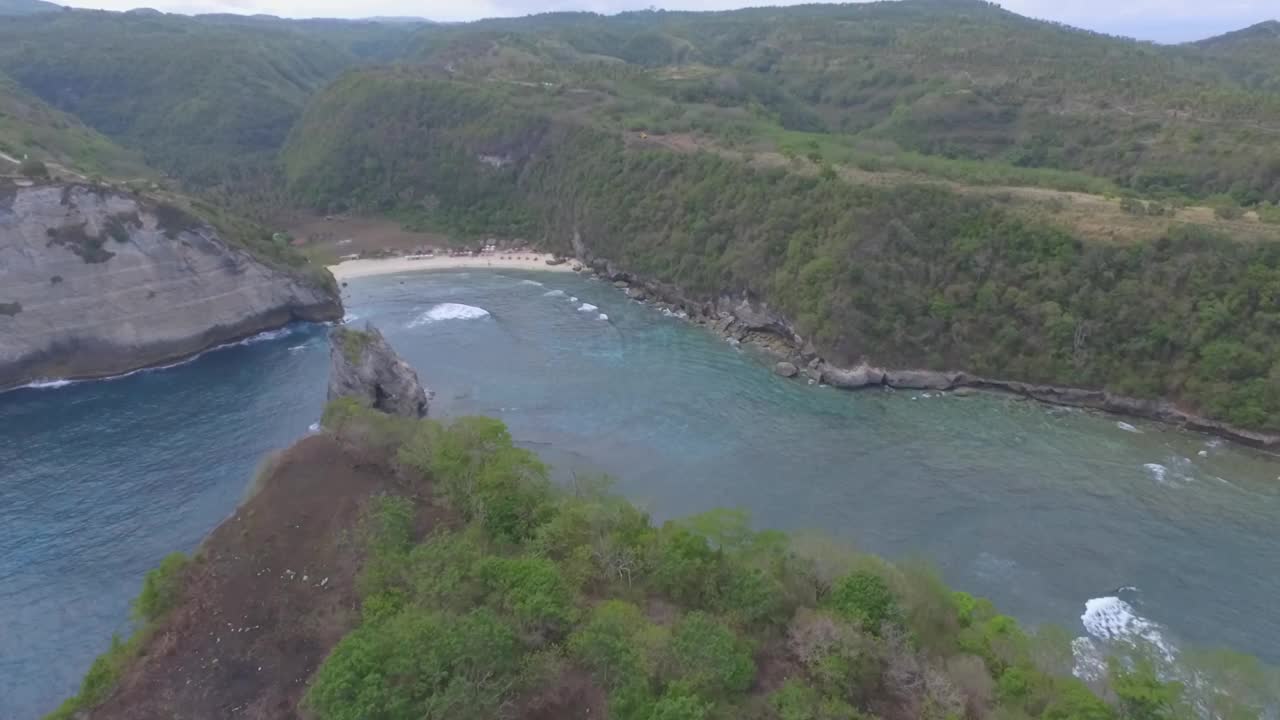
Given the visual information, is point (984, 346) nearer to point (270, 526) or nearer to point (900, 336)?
point (900, 336)

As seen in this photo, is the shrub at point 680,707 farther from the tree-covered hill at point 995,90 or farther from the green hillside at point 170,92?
the green hillside at point 170,92

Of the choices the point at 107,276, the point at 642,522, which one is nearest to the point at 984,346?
the point at 642,522

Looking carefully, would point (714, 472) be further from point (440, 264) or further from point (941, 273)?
point (440, 264)

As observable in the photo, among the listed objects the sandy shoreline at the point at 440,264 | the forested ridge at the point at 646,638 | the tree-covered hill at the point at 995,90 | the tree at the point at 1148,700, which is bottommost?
the sandy shoreline at the point at 440,264

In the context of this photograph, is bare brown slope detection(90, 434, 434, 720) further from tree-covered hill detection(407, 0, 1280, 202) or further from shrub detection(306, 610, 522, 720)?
tree-covered hill detection(407, 0, 1280, 202)

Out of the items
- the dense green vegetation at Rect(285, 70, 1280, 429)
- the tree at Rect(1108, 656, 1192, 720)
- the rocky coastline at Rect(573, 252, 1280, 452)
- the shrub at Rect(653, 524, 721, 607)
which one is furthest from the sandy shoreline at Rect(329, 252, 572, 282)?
the tree at Rect(1108, 656, 1192, 720)

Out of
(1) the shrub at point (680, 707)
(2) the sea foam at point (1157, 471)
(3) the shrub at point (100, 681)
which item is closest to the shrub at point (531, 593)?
(1) the shrub at point (680, 707)

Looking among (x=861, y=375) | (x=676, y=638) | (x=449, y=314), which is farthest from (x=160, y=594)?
(x=449, y=314)
